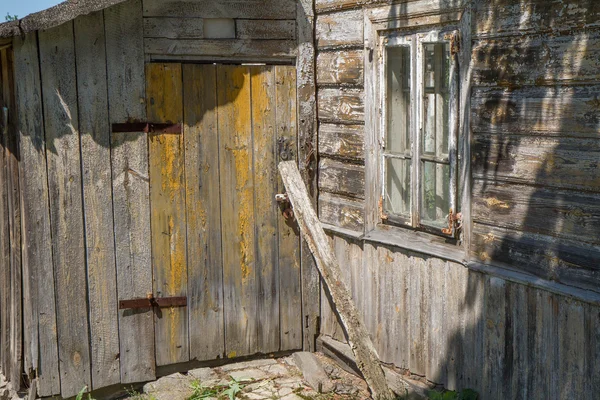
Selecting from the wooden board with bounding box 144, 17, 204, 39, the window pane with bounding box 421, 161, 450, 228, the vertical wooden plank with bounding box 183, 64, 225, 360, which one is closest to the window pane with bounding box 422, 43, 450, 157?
the window pane with bounding box 421, 161, 450, 228

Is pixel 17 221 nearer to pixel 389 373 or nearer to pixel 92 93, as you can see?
pixel 92 93

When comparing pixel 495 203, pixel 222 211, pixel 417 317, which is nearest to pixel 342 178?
pixel 222 211

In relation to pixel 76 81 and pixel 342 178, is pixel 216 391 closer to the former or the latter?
pixel 342 178

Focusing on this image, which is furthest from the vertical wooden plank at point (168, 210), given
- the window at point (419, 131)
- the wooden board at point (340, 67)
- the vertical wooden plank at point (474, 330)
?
the vertical wooden plank at point (474, 330)

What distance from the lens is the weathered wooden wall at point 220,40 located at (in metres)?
6.04

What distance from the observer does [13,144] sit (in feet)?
19.9

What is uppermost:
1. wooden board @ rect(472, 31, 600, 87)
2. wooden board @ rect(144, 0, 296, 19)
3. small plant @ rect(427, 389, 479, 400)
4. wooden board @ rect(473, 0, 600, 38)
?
wooden board @ rect(144, 0, 296, 19)

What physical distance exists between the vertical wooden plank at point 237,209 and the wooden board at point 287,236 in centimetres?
22

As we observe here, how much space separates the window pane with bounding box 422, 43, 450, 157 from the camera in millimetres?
5367

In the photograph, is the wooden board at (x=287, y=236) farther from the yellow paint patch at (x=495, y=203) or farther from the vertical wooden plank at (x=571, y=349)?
the vertical wooden plank at (x=571, y=349)

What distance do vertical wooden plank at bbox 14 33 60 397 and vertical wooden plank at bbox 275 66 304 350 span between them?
1.72 meters

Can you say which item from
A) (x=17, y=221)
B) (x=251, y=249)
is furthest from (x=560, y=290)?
(x=17, y=221)

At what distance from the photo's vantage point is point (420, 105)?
18.1 ft

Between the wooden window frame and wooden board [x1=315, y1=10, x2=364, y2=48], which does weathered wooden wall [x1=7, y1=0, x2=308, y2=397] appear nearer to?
wooden board [x1=315, y1=10, x2=364, y2=48]
